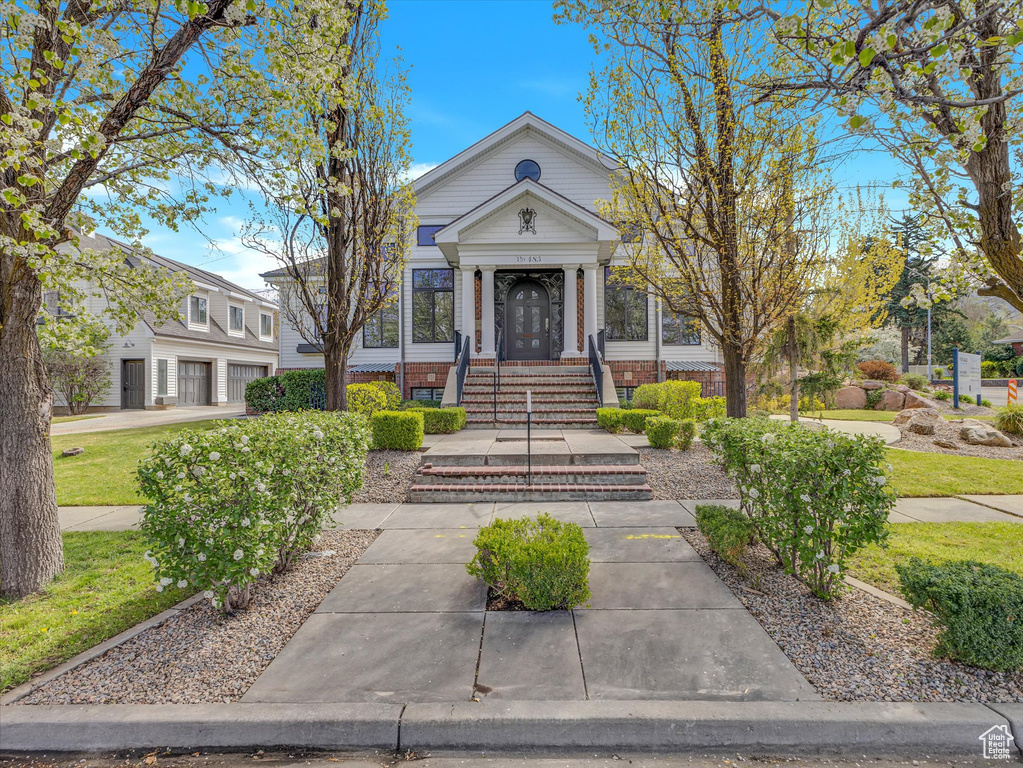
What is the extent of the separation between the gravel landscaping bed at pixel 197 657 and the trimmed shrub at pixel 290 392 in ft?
35.5

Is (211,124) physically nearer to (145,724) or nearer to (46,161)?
(46,161)

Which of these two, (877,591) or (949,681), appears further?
(877,591)

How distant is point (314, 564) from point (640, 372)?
40.3 ft

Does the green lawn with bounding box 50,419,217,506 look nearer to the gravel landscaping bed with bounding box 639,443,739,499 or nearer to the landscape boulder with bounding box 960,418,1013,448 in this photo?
the gravel landscaping bed with bounding box 639,443,739,499

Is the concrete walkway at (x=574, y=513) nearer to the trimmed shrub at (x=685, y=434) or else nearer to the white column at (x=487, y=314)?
the trimmed shrub at (x=685, y=434)

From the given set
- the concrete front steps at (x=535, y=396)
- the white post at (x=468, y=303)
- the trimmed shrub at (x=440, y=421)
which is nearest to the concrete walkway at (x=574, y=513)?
the trimmed shrub at (x=440, y=421)

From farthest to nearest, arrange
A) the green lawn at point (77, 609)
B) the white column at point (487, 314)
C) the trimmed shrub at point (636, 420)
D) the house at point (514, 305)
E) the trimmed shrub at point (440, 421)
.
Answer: the house at point (514, 305)
the white column at point (487, 314)
the trimmed shrub at point (440, 421)
the trimmed shrub at point (636, 420)
the green lawn at point (77, 609)

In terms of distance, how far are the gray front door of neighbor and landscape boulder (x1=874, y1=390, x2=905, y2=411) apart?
102 ft

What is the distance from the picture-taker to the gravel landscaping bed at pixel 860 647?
2709 millimetres

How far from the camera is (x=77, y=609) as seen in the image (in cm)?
373

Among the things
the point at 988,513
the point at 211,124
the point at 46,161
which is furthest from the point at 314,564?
the point at 988,513

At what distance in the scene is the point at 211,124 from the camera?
4758 millimetres

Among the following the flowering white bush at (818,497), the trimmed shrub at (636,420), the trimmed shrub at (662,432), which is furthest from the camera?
the trimmed shrub at (636,420)

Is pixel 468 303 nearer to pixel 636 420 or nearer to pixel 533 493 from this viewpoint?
pixel 636 420
